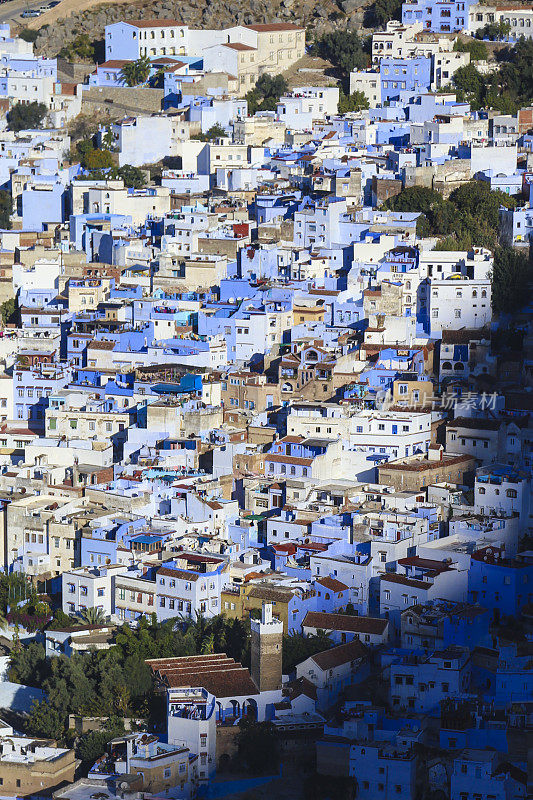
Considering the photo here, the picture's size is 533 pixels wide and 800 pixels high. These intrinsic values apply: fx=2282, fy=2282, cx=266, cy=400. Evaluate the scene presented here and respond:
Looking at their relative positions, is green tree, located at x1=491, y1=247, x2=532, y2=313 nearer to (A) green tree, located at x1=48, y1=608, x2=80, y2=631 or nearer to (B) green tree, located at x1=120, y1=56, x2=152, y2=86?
(A) green tree, located at x1=48, y1=608, x2=80, y2=631

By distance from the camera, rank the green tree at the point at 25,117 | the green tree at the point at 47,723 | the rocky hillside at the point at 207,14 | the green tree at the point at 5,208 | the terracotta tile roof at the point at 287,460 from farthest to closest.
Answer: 1. the rocky hillside at the point at 207,14
2. the green tree at the point at 25,117
3. the green tree at the point at 5,208
4. the terracotta tile roof at the point at 287,460
5. the green tree at the point at 47,723

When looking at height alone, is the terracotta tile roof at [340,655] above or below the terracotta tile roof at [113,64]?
below

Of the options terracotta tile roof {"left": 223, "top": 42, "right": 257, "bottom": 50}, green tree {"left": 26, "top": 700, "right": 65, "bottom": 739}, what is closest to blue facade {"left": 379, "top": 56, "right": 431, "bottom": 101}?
terracotta tile roof {"left": 223, "top": 42, "right": 257, "bottom": 50}

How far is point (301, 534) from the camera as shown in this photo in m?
25.4

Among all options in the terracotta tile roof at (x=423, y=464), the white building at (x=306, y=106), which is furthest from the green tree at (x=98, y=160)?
the terracotta tile roof at (x=423, y=464)

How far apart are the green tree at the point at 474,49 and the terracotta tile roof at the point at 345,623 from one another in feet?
63.4

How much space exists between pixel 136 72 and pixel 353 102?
175 inches

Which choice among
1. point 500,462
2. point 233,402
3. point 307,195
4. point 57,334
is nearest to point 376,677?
point 500,462

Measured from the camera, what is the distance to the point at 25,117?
137 feet

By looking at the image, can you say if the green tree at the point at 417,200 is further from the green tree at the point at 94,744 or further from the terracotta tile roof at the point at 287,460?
the green tree at the point at 94,744

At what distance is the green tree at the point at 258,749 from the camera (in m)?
21.7

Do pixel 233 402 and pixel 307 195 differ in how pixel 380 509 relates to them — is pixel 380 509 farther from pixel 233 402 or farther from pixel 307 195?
pixel 307 195

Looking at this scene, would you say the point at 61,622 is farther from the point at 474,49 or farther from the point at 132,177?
the point at 474,49

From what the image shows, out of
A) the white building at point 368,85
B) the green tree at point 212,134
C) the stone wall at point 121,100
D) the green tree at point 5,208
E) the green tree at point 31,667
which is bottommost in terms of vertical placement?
the green tree at point 31,667
